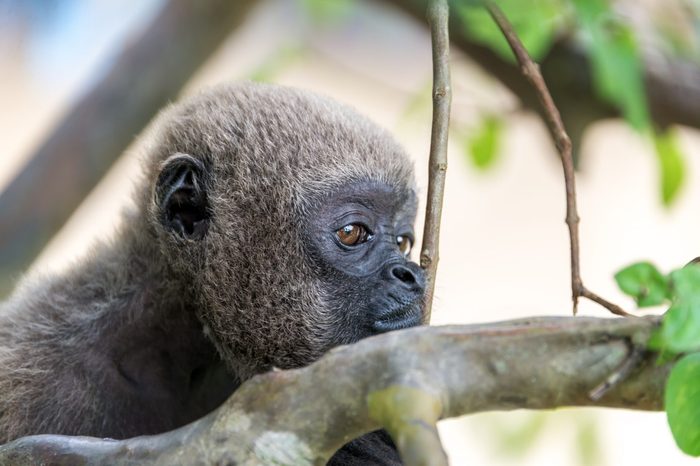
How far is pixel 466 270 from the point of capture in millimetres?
10727

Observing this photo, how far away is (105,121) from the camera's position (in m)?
5.75

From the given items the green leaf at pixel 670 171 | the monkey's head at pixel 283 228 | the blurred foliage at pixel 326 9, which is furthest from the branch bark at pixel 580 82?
the monkey's head at pixel 283 228

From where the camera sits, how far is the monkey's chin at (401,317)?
328 centimetres

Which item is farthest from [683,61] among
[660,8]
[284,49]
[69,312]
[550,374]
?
[550,374]

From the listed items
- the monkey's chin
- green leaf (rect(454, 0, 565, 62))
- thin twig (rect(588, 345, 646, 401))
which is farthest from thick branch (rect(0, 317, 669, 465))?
green leaf (rect(454, 0, 565, 62))

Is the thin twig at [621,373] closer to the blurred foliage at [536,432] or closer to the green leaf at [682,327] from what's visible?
the green leaf at [682,327]

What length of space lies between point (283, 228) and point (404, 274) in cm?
46

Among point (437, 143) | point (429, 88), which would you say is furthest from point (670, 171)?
point (437, 143)

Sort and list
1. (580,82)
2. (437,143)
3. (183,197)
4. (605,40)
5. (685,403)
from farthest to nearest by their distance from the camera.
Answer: (580,82) < (605,40) < (183,197) < (437,143) < (685,403)

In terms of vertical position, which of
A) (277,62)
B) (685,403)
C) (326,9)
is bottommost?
(685,403)

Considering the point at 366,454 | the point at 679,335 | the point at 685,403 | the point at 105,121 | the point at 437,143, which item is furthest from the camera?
the point at 105,121

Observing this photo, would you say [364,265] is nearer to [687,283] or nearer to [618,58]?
[618,58]

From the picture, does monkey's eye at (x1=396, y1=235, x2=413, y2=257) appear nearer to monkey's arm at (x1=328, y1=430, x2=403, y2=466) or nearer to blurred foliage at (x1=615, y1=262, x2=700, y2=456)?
monkey's arm at (x1=328, y1=430, x2=403, y2=466)

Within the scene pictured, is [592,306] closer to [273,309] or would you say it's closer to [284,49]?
[284,49]
